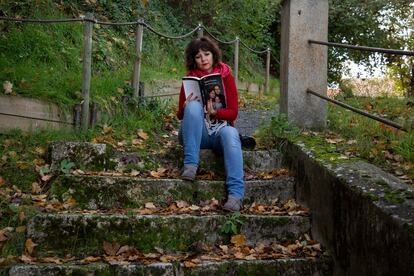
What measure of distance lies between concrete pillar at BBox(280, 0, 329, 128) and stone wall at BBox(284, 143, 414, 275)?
0.91m

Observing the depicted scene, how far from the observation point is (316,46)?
14.3 feet

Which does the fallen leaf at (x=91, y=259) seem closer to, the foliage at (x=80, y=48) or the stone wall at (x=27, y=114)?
the stone wall at (x=27, y=114)

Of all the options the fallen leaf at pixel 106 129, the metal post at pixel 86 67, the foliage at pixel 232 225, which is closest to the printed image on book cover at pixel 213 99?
the foliage at pixel 232 225

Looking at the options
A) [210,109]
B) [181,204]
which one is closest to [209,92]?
[210,109]

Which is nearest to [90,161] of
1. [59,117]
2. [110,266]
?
[59,117]

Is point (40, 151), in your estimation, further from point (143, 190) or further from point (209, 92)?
point (209, 92)

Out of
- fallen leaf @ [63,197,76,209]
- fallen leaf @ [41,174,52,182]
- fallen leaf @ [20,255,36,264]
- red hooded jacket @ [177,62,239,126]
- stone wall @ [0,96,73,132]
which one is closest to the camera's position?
fallen leaf @ [20,255,36,264]

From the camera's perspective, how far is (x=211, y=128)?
396 cm

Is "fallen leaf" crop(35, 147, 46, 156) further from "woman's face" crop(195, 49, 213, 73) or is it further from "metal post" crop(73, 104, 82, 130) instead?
"woman's face" crop(195, 49, 213, 73)

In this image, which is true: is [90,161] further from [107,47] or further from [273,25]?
[273,25]

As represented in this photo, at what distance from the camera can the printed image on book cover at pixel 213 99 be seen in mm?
3904

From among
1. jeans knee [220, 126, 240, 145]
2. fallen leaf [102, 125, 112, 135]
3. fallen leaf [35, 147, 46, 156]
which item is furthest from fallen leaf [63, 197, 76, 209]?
fallen leaf [102, 125, 112, 135]

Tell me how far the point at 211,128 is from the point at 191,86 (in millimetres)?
376

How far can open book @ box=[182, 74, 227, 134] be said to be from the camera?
3.90 metres
